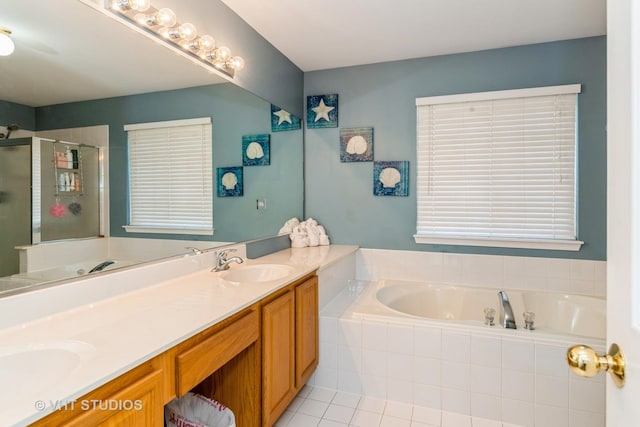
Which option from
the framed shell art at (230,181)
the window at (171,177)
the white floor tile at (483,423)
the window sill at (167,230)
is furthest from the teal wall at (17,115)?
the white floor tile at (483,423)

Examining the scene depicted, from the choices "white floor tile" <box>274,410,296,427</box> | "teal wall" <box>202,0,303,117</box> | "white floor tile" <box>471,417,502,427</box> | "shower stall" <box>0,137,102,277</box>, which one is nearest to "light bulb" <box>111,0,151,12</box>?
"teal wall" <box>202,0,303,117</box>

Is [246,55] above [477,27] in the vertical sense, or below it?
below

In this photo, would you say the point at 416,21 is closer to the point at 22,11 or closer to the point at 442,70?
the point at 442,70

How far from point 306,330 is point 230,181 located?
3.53 feet

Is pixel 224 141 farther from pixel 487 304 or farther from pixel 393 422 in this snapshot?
pixel 487 304

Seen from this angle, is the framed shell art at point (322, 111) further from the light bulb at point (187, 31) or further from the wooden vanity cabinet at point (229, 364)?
the wooden vanity cabinet at point (229, 364)

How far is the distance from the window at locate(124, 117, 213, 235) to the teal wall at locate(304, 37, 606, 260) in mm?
1251

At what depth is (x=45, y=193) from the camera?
1226mm

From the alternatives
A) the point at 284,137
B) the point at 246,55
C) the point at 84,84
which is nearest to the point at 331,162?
the point at 284,137

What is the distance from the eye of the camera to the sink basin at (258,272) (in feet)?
6.56

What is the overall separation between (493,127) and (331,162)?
1317mm

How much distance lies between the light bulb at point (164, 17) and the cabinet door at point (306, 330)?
4.70 ft

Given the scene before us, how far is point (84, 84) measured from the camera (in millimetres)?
1366

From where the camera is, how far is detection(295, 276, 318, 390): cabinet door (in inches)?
74.2
